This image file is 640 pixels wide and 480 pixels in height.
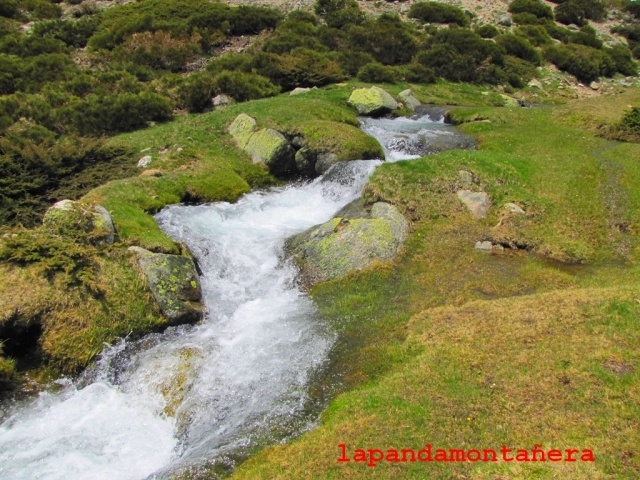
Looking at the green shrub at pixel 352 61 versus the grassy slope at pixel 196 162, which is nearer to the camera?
the grassy slope at pixel 196 162

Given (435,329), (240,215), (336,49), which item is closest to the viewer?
(435,329)

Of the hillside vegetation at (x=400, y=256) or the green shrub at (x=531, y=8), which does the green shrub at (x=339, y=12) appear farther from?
the green shrub at (x=531, y=8)

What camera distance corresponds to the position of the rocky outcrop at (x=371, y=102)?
37.2 meters

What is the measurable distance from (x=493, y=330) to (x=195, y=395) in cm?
810

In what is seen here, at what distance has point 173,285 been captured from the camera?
595 inches

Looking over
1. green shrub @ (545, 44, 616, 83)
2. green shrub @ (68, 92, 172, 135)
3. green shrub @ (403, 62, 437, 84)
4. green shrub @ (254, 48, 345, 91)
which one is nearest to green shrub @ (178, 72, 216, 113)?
green shrub @ (68, 92, 172, 135)

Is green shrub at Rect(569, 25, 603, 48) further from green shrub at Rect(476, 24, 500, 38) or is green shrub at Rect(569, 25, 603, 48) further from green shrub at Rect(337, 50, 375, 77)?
green shrub at Rect(337, 50, 375, 77)

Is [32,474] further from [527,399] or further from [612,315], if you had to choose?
[612,315]

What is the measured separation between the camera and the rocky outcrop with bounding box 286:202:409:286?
17.3 meters

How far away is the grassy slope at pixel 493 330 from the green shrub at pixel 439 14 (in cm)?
5019

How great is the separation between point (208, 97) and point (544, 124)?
25.1 meters

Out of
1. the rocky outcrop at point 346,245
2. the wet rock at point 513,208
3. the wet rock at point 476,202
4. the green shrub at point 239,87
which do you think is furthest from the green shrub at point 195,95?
the wet rock at point 513,208

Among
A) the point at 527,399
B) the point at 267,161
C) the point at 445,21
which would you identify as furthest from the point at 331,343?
the point at 445,21

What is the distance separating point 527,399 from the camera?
9688mm
